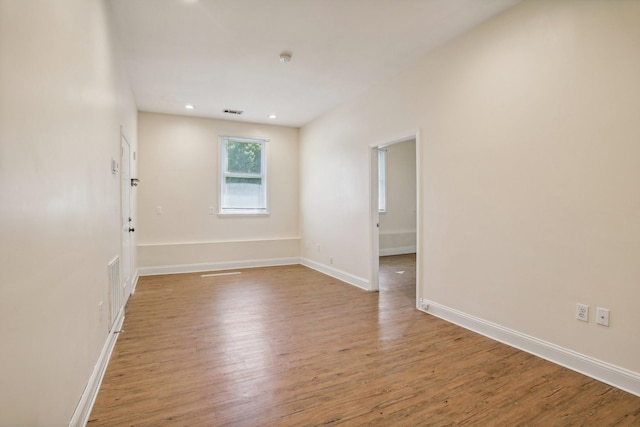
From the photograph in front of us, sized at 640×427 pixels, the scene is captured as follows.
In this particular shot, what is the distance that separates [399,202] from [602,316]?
223 inches

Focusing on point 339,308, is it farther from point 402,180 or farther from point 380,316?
point 402,180

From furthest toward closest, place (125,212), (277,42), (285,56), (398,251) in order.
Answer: (398,251) → (125,212) → (285,56) → (277,42)

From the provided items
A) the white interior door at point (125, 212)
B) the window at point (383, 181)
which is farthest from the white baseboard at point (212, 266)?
the window at point (383, 181)

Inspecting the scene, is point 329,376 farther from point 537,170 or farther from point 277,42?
point 277,42

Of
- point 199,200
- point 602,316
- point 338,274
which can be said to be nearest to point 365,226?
point 338,274

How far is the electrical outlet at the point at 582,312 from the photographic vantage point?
2.21 meters

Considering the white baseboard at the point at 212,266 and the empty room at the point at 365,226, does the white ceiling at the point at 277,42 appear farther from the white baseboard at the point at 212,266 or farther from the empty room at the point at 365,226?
the white baseboard at the point at 212,266

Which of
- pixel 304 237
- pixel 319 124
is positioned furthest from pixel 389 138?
pixel 304 237

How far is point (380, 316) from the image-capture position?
11.1ft

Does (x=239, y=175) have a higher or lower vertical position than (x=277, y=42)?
lower

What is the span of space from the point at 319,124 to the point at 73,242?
186 inches

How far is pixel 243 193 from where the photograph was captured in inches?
247

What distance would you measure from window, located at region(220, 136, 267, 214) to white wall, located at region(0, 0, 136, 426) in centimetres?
397

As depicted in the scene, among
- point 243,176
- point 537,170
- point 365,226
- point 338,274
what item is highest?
point 243,176
